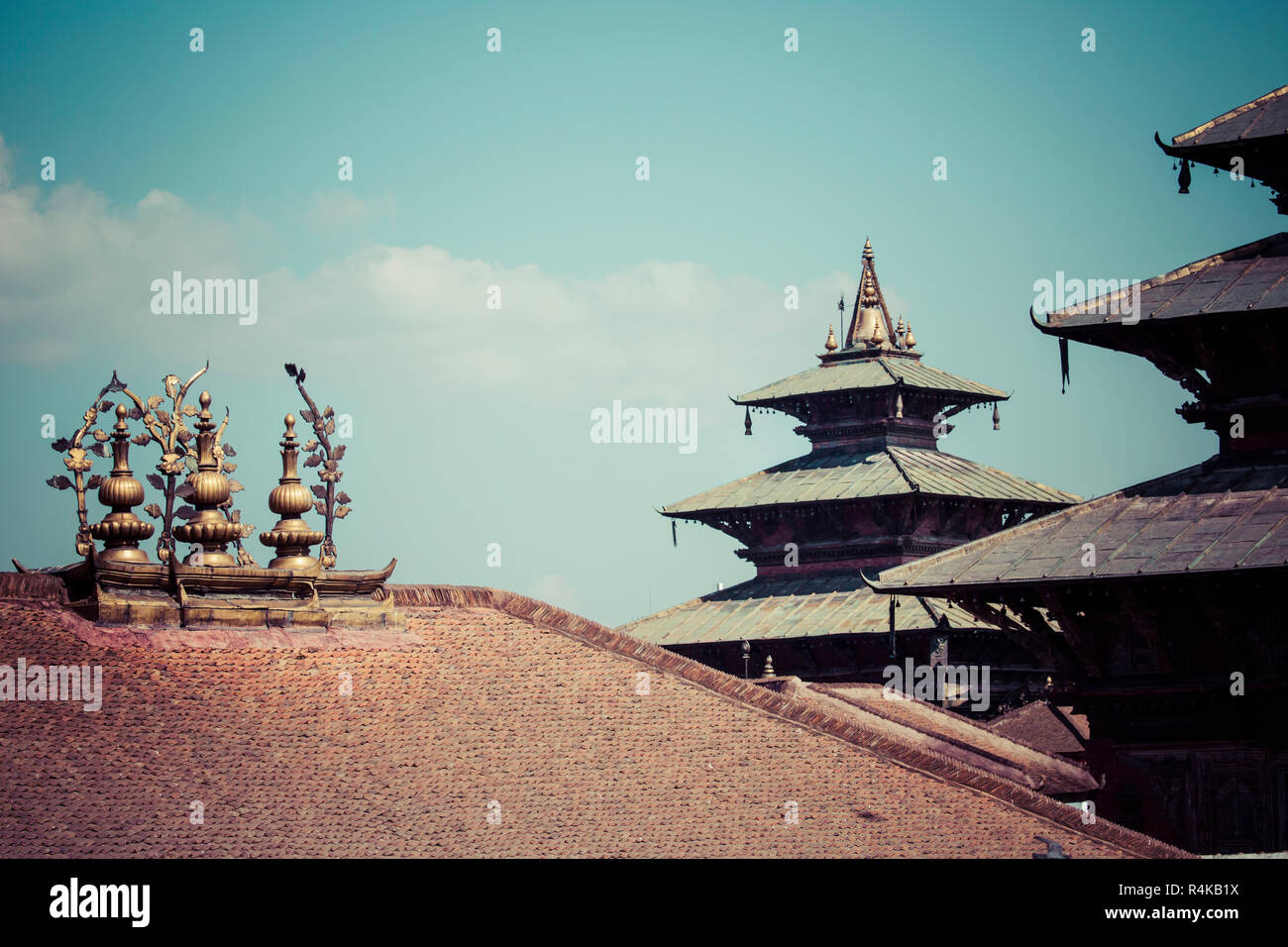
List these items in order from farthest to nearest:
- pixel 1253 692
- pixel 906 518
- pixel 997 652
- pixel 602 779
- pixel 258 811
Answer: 1. pixel 906 518
2. pixel 997 652
3. pixel 1253 692
4. pixel 602 779
5. pixel 258 811

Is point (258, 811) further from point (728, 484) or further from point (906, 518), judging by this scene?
point (728, 484)

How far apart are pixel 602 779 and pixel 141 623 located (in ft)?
22.5

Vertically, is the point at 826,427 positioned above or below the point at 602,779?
above

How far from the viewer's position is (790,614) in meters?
54.8

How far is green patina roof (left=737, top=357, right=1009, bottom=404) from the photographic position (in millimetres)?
60750

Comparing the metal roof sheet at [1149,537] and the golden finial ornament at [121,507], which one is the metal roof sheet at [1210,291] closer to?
the metal roof sheet at [1149,537]

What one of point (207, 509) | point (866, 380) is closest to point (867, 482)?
point (866, 380)

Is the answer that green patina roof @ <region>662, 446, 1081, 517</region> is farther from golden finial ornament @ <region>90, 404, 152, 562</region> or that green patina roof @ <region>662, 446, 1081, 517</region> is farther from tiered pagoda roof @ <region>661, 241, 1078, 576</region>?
golden finial ornament @ <region>90, 404, 152, 562</region>

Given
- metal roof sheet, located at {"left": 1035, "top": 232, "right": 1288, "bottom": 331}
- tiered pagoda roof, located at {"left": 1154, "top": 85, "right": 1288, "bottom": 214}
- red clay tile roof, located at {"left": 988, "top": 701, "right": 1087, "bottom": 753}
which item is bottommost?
red clay tile roof, located at {"left": 988, "top": 701, "right": 1087, "bottom": 753}

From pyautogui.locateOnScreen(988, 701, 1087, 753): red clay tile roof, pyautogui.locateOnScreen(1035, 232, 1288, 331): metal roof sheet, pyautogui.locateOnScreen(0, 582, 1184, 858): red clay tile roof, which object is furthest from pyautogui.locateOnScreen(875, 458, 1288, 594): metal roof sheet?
pyautogui.locateOnScreen(988, 701, 1087, 753): red clay tile roof

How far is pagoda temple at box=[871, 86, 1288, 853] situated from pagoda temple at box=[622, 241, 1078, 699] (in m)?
14.7

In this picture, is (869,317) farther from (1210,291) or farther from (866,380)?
(1210,291)
